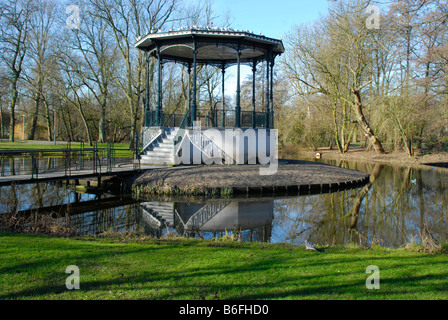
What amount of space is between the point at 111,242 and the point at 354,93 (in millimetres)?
28944

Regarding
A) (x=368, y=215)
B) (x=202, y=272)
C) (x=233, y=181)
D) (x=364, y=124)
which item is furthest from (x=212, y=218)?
(x=364, y=124)

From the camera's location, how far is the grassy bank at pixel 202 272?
13.2 feet

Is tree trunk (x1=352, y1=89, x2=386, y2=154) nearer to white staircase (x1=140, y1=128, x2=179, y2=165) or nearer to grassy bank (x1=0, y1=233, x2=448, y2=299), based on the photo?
white staircase (x1=140, y1=128, x2=179, y2=165)

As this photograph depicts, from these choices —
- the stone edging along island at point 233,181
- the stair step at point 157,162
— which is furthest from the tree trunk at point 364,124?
the stair step at point 157,162

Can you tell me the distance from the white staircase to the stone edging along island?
1575 mm

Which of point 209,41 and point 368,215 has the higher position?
point 209,41

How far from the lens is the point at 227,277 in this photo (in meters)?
4.53

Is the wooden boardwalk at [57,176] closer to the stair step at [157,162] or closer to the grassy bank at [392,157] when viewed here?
the stair step at [157,162]

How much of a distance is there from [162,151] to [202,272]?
1312cm

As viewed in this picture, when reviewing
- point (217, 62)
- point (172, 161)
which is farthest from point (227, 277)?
point (217, 62)

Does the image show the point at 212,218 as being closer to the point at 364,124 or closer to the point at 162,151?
the point at 162,151

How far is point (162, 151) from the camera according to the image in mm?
17344

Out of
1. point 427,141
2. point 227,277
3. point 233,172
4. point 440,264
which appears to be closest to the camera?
point 227,277
